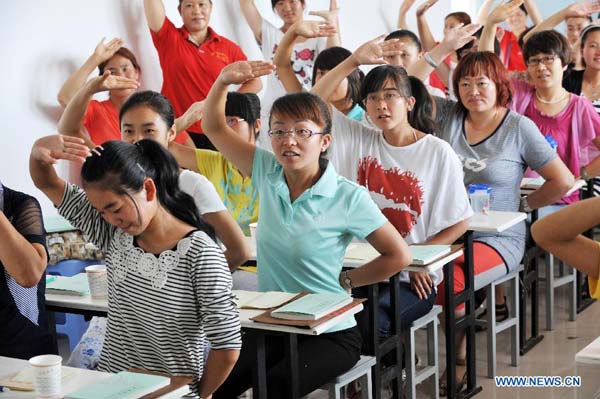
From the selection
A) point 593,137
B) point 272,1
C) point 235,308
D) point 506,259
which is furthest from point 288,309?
point 272,1

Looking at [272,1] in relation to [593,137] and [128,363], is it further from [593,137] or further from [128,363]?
[128,363]

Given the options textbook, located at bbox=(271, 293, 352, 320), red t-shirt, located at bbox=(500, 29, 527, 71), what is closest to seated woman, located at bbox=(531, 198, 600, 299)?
textbook, located at bbox=(271, 293, 352, 320)

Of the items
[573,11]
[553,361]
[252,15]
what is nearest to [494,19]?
[573,11]

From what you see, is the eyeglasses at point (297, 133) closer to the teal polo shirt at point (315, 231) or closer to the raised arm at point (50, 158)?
the teal polo shirt at point (315, 231)

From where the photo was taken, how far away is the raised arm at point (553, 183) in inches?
176

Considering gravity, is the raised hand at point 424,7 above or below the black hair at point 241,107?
above

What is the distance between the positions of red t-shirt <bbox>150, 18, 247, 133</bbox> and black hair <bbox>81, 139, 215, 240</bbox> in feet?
11.0

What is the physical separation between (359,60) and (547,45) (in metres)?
1.91

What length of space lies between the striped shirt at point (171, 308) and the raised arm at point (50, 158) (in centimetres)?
31

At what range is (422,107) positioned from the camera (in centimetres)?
404

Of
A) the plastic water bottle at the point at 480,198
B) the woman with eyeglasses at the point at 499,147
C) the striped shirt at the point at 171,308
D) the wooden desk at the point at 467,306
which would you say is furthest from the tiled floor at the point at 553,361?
the striped shirt at the point at 171,308

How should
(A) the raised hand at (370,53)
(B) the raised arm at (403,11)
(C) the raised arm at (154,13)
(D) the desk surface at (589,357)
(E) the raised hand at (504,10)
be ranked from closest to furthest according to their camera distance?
(D) the desk surface at (589,357), (A) the raised hand at (370,53), (C) the raised arm at (154,13), (E) the raised hand at (504,10), (B) the raised arm at (403,11)

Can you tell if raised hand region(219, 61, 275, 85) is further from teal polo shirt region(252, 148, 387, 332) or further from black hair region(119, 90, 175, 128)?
teal polo shirt region(252, 148, 387, 332)

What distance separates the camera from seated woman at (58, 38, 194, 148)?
16.6 ft
